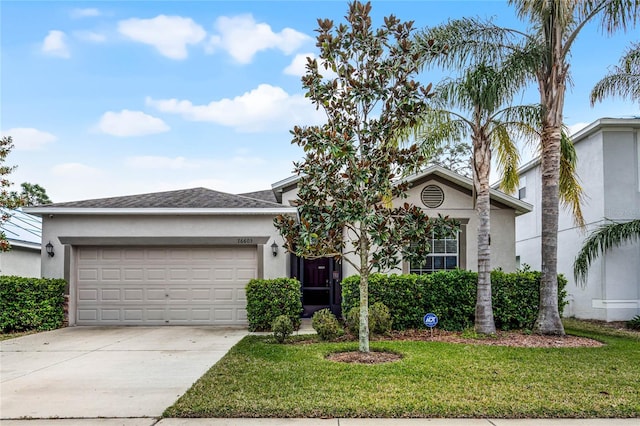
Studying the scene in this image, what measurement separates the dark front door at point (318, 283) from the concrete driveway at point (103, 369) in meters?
2.78

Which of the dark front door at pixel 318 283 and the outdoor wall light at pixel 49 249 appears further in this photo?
the dark front door at pixel 318 283

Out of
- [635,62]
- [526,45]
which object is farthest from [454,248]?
[635,62]

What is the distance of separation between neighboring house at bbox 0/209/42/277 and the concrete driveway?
18.0 feet

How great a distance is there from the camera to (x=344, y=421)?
477cm

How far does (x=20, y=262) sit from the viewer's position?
1572 centimetres

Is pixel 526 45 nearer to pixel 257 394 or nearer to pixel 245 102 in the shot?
pixel 257 394

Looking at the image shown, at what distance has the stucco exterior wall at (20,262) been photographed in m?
14.9

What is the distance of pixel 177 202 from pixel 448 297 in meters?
7.34

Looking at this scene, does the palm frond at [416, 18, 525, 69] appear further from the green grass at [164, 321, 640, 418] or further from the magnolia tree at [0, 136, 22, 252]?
the magnolia tree at [0, 136, 22, 252]

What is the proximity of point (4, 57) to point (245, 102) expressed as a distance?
8.33 metres

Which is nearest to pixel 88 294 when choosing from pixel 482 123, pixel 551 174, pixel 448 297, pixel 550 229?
pixel 448 297

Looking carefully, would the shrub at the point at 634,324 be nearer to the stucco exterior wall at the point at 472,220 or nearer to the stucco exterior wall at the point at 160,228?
the stucco exterior wall at the point at 472,220

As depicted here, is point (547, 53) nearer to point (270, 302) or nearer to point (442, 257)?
point (442, 257)

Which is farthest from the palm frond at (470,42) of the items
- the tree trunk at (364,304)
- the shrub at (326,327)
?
the shrub at (326,327)
